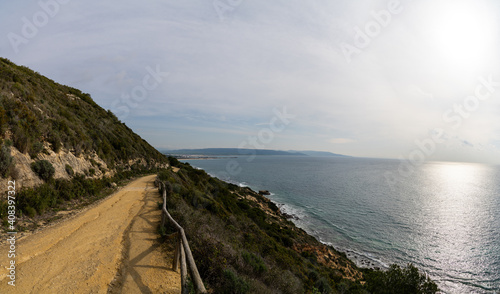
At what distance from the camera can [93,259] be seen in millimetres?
6289

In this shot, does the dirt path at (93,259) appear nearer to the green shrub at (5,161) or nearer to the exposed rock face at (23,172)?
the exposed rock face at (23,172)

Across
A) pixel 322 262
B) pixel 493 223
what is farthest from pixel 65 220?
pixel 493 223

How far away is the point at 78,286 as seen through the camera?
16.6ft

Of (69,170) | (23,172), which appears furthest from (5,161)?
(69,170)

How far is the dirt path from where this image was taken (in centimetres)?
514

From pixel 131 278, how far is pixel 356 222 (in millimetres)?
38071

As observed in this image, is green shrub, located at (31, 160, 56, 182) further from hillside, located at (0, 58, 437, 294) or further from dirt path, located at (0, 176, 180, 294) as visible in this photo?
dirt path, located at (0, 176, 180, 294)


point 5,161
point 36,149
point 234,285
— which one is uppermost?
point 36,149

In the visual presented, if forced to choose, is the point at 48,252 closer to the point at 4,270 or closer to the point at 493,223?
the point at 4,270

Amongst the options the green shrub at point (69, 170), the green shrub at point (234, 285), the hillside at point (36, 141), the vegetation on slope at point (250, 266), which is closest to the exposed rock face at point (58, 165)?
the hillside at point (36, 141)

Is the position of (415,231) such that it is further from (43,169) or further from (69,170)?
(43,169)

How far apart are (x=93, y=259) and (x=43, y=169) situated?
7.90 meters

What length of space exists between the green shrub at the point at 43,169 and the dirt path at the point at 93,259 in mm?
3085

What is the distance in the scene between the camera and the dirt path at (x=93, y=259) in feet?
16.9
